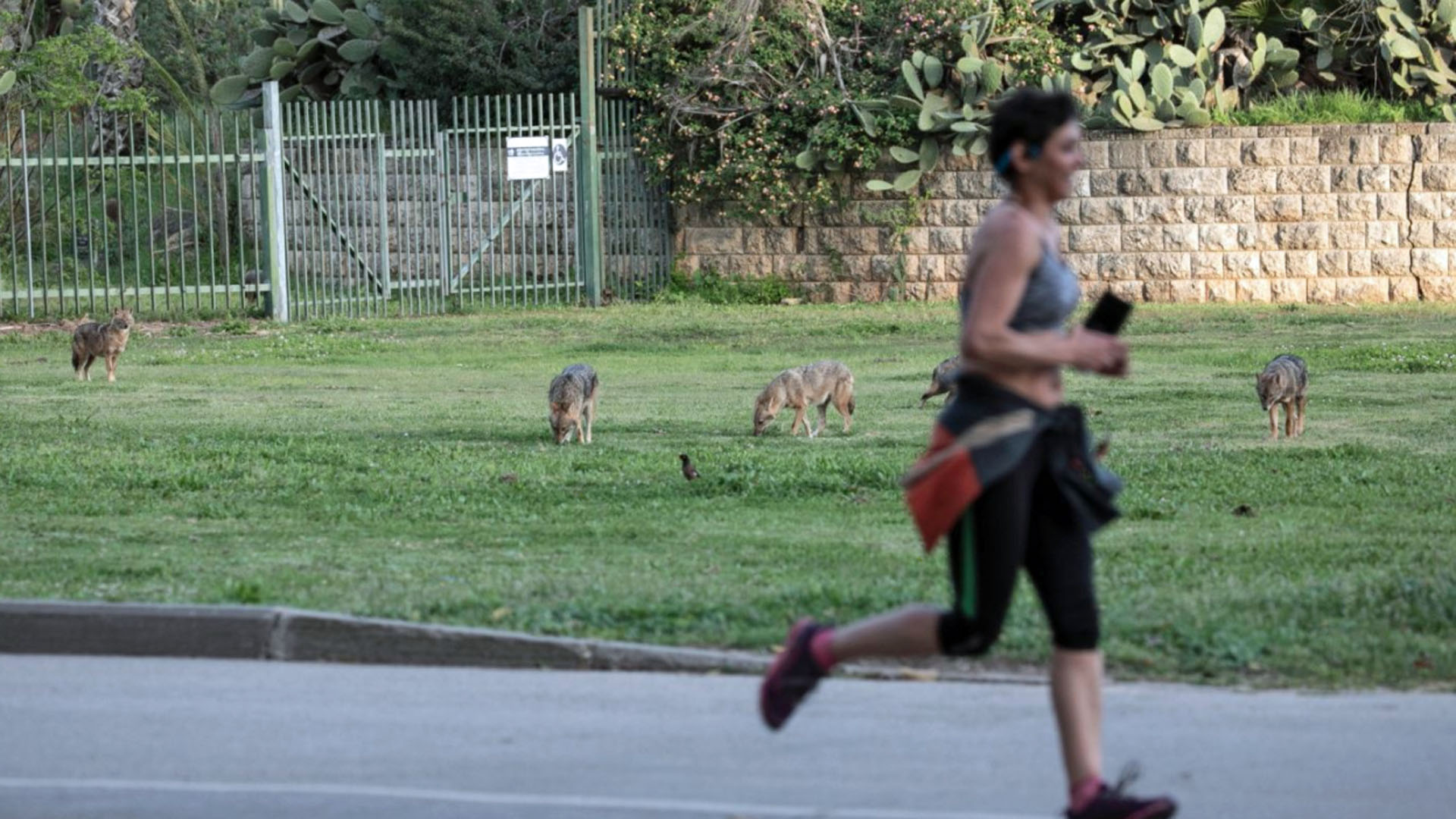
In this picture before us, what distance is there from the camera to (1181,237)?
27.7m

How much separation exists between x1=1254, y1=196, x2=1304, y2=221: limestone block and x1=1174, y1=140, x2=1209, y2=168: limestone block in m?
0.86

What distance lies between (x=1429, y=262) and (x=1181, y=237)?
3.17 meters

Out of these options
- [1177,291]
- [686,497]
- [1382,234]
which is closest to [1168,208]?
[1177,291]

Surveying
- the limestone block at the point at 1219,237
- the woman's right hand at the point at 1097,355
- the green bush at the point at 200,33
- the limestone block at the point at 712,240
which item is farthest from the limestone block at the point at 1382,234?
the green bush at the point at 200,33

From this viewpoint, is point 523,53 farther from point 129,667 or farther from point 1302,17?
point 129,667

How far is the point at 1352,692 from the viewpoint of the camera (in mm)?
7754

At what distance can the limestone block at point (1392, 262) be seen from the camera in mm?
27422

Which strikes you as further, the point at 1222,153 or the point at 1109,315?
the point at 1222,153

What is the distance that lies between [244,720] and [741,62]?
856 inches

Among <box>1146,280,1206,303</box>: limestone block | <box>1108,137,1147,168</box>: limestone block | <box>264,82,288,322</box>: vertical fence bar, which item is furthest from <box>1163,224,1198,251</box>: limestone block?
<box>264,82,288,322</box>: vertical fence bar

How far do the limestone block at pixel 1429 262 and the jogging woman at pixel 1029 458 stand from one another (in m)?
22.8

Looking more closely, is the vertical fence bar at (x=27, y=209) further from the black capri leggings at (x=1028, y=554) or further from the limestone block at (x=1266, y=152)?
the black capri leggings at (x=1028, y=554)

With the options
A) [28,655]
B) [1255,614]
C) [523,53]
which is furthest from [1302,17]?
[28,655]

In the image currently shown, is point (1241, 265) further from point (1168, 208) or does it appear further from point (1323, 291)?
point (1168, 208)
